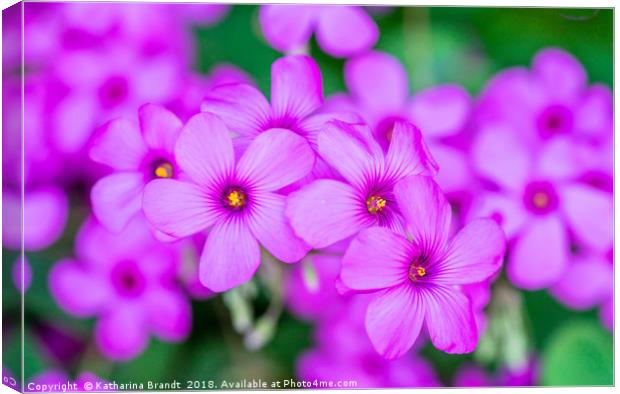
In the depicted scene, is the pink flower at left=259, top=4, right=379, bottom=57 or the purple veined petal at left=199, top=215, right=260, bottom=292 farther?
the pink flower at left=259, top=4, right=379, bottom=57

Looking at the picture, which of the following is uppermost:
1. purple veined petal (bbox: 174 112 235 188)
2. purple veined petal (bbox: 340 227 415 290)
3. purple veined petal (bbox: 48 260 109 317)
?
purple veined petal (bbox: 174 112 235 188)

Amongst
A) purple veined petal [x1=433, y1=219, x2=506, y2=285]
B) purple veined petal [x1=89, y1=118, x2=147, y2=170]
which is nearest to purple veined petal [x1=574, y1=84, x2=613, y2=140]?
purple veined petal [x1=433, y1=219, x2=506, y2=285]

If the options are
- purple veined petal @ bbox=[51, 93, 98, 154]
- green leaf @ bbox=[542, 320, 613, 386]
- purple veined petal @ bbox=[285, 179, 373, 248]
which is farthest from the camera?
green leaf @ bbox=[542, 320, 613, 386]

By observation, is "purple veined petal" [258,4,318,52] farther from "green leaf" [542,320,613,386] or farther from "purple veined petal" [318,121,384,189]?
"green leaf" [542,320,613,386]

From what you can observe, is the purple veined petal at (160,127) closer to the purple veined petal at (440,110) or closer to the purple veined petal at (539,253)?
the purple veined petal at (440,110)

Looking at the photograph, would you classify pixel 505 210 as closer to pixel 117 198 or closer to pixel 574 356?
pixel 574 356
